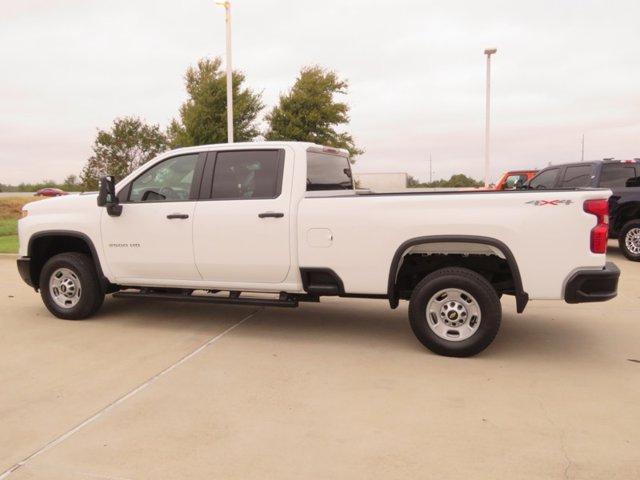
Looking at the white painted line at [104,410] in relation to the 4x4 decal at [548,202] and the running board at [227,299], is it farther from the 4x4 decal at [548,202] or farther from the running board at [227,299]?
the 4x4 decal at [548,202]

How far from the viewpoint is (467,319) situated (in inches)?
193

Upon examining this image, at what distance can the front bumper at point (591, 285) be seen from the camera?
14.7 ft

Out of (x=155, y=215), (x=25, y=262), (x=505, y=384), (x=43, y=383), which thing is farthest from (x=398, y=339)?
(x=25, y=262)

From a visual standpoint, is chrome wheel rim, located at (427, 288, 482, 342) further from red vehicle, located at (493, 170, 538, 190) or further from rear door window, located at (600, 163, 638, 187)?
red vehicle, located at (493, 170, 538, 190)

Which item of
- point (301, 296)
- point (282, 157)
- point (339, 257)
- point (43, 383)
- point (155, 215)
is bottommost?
point (43, 383)

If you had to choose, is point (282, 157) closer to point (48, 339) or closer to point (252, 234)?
point (252, 234)

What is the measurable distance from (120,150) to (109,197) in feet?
72.0

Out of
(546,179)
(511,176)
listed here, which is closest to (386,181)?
(511,176)

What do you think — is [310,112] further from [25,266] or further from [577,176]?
[25,266]

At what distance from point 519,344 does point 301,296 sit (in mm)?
2186

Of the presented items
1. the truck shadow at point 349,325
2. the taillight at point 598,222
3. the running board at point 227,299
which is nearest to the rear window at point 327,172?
the running board at point 227,299

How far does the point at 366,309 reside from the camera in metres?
6.93

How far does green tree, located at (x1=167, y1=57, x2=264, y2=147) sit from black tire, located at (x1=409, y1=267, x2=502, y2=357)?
21.2m

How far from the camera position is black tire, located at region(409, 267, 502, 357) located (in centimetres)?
471
